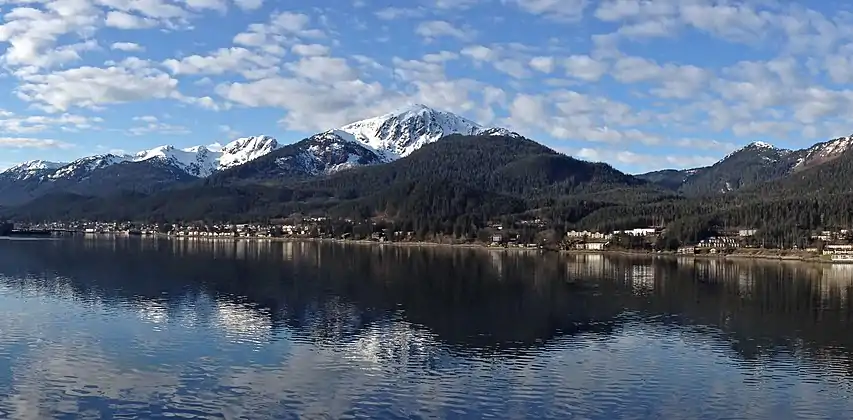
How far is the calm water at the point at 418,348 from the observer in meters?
25.0

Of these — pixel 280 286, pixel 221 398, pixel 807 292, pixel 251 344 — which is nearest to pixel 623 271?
pixel 807 292

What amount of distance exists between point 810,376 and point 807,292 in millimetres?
33075

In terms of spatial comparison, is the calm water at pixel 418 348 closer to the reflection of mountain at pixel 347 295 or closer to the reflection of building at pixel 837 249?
the reflection of mountain at pixel 347 295

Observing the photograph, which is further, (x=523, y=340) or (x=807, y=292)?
(x=807, y=292)

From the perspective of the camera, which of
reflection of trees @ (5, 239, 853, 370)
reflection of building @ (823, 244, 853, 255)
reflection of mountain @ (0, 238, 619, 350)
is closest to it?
reflection of trees @ (5, 239, 853, 370)

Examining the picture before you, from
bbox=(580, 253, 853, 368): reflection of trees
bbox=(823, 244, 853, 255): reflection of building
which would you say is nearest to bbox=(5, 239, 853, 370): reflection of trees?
bbox=(580, 253, 853, 368): reflection of trees

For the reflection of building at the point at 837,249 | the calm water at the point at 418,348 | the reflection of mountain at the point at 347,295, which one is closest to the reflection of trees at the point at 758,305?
the calm water at the point at 418,348

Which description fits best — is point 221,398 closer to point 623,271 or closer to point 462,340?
point 462,340

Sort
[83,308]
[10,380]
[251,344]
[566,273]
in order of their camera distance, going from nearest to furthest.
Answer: [10,380], [251,344], [83,308], [566,273]

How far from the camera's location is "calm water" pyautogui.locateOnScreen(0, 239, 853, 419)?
25.0m

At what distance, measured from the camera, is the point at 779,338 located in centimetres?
3872

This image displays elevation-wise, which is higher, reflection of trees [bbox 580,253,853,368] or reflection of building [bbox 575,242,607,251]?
reflection of building [bbox 575,242,607,251]

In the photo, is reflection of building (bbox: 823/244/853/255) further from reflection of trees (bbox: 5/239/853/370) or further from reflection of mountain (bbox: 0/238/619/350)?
reflection of mountain (bbox: 0/238/619/350)

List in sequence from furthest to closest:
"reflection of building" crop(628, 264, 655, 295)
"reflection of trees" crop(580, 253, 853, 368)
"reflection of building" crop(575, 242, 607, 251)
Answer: "reflection of building" crop(575, 242, 607, 251) → "reflection of building" crop(628, 264, 655, 295) → "reflection of trees" crop(580, 253, 853, 368)
